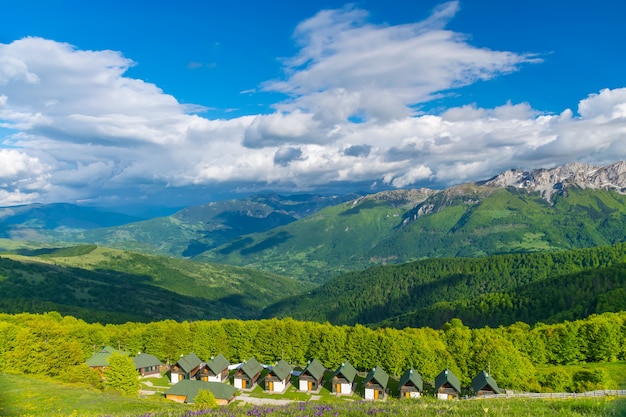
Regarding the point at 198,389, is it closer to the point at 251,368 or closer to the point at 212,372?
the point at 212,372

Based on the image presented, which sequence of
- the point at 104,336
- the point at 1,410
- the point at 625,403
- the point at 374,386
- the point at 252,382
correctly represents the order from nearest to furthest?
the point at 625,403, the point at 1,410, the point at 374,386, the point at 252,382, the point at 104,336

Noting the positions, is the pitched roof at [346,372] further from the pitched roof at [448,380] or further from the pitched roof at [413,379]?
the pitched roof at [448,380]

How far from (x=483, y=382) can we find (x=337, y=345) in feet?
128

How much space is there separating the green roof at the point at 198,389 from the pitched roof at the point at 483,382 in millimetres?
49874

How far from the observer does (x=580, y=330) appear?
102188mm

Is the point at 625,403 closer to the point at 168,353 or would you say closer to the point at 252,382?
the point at 252,382

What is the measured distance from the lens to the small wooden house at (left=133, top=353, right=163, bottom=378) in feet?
323

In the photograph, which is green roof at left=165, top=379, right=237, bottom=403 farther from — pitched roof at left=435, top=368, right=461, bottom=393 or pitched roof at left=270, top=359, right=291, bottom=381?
pitched roof at left=435, top=368, right=461, bottom=393

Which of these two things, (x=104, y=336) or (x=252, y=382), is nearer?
(x=252, y=382)

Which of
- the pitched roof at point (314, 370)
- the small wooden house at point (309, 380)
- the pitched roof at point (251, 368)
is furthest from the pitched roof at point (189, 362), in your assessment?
the pitched roof at point (314, 370)

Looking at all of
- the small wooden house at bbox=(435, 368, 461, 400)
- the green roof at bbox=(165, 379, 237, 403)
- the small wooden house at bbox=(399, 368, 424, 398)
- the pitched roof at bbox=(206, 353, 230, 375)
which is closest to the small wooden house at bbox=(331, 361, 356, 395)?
the small wooden house at bbox=(399, 368, 424, 398)

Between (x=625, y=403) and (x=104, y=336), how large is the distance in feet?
406

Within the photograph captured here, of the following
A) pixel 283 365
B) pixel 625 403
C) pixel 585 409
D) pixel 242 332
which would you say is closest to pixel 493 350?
pixel 283 365

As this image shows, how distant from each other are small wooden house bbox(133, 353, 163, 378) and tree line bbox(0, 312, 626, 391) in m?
4.89
